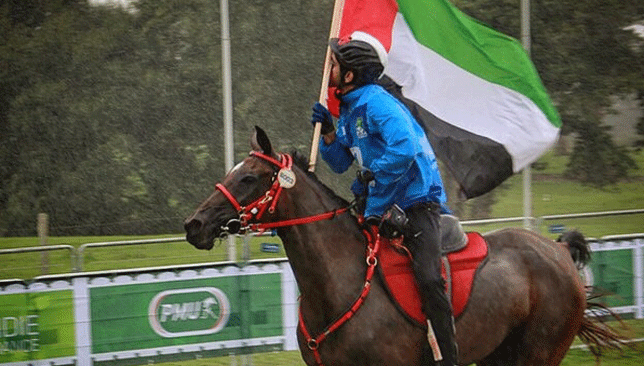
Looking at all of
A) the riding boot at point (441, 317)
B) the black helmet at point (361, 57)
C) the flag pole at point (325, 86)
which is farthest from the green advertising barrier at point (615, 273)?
the black helmet at point (361, 57)

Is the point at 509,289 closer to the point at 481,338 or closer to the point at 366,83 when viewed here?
the point at 481,338

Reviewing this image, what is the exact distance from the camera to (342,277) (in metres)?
6.44

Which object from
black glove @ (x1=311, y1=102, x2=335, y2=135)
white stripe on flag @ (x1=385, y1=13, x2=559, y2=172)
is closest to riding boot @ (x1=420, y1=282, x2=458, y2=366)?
black glove @ (x1=311, y1=102, x2=335, y2=135)

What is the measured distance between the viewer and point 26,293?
8953 millimetres

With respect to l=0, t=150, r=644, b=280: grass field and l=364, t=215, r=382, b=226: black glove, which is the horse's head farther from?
l=0, t=150, r=644, b=280: grass field

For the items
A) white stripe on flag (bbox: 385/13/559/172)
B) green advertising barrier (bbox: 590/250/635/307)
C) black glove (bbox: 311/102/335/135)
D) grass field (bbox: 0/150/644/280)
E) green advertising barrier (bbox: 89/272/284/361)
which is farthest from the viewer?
grass field (bbox: 0/150/644/280)

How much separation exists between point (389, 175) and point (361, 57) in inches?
27.4

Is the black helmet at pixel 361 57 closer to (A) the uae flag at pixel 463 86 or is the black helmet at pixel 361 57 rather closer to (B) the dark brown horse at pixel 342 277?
(B) the dark brown horse at pixel 342 277

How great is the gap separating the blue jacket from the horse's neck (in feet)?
0.93

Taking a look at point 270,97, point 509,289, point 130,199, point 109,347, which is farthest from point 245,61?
point 509,289

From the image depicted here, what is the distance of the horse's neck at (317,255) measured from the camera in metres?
6.39

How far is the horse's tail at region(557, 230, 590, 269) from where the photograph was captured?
7539 millimetres

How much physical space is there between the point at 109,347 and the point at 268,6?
9.00 m

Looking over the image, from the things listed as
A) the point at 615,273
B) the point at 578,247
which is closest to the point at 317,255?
the point at 578,247
